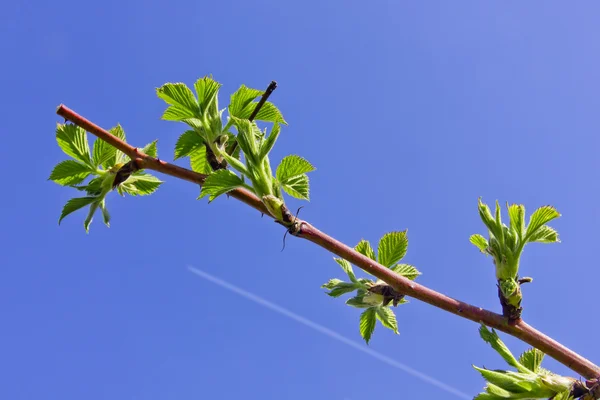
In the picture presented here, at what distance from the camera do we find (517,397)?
1679mm

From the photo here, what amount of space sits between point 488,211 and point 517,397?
2.05 ft

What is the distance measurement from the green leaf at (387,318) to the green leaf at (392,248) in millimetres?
222

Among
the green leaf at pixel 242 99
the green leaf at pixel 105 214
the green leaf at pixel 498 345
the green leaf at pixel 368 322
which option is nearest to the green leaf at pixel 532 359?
the green leaf at pixel 498 345

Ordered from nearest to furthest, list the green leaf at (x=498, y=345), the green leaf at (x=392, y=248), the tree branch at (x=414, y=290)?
the tree branch at (x=414, y=290)
the green leaf at (x=498, y=345)
the green leaf at (x=392, y=248)

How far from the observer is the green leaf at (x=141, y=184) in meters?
2.16

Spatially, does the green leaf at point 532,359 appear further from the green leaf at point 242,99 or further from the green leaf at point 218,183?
the green leaf at point 242,99

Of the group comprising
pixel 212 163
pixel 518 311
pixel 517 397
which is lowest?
pixel 517 397

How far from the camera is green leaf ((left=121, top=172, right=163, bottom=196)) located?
2156 millimetres

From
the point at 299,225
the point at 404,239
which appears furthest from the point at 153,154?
the point at 404,239

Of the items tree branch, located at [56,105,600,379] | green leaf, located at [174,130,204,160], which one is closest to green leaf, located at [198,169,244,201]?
tree branch, located at [56,105,600,379]

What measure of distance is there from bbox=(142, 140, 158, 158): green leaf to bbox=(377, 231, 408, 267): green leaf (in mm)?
910

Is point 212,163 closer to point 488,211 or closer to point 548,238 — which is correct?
point 488,211

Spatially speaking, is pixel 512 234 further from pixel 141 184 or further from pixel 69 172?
pixel 69 172

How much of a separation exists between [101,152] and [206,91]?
46 centimetres
